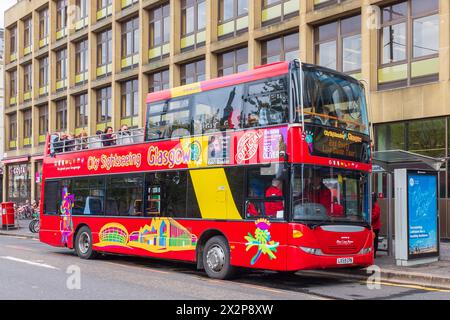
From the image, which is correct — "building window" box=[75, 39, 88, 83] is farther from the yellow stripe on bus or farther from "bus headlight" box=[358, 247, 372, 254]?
"bus headlight" box=[358, 247, 372, 254]

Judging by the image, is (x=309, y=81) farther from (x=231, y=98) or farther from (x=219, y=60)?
(x=219, y=60)

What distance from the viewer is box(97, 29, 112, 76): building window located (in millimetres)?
36812

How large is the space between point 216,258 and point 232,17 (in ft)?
58.5

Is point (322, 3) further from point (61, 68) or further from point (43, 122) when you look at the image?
point (43, 122)

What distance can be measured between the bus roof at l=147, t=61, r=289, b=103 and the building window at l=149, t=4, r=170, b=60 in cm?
1790

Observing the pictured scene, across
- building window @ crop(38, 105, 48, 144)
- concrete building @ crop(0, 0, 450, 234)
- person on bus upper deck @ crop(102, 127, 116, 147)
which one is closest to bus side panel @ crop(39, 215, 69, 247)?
person on bus upper deck @ crop(102, 127, 116, 147)

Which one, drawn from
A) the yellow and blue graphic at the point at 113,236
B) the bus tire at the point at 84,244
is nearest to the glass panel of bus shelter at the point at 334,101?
the yellow and blue graphic at the point at 113,236

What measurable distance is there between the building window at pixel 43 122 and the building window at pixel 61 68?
2.76 meters

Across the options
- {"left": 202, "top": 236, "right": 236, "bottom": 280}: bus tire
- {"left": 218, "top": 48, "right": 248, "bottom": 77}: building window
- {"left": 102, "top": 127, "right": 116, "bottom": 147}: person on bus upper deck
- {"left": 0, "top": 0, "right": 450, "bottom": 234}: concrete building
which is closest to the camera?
{"left": 202, "top": 236, "right": 236, "bottom": 280}: bus tire

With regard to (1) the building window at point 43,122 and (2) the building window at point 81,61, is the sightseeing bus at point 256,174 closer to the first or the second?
(2) the building window at point 81,61

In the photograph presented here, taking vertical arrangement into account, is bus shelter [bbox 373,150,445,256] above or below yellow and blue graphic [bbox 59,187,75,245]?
above

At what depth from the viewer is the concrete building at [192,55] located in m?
20.4

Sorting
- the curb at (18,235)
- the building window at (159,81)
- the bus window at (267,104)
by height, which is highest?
the building window at (159,81)

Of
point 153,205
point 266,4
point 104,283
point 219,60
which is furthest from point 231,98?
point 219,60
